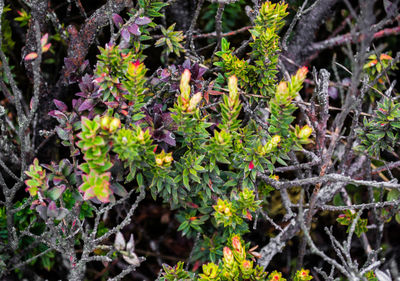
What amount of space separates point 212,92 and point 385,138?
3.01 ft

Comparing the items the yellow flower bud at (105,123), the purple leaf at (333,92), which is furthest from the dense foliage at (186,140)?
the purple leaf at (333,92)

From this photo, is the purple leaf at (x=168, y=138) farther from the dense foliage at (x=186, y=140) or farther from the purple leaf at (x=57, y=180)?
the purple leaf at (x=57, y=180)

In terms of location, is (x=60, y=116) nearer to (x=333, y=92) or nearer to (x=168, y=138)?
(x=168, y=138)

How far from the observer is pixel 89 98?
1.71 metres

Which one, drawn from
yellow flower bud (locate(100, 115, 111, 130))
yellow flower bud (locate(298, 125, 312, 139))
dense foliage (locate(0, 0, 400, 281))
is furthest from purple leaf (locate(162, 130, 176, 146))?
yellow flower bud (locate(298, 125, 312, 139))

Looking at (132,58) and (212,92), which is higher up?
(132,58)

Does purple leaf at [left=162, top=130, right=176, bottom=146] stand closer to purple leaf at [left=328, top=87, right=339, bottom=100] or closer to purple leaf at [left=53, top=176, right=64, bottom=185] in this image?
purple leaf at [left=53, top=176, right=64, bottom=185]

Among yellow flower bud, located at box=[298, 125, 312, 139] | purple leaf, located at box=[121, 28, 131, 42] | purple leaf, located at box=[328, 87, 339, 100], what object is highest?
purple leaf, located at box=[121, 28, 131, 42]

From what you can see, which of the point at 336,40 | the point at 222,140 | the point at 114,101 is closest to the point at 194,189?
the point at 222,140

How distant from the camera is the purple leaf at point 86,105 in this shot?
167 centimetres

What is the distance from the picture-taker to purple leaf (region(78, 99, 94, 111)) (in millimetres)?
1673

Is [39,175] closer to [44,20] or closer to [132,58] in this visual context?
[132,58]

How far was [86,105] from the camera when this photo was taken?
5.52ft

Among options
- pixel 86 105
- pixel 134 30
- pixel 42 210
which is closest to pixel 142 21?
pixel 134 30
